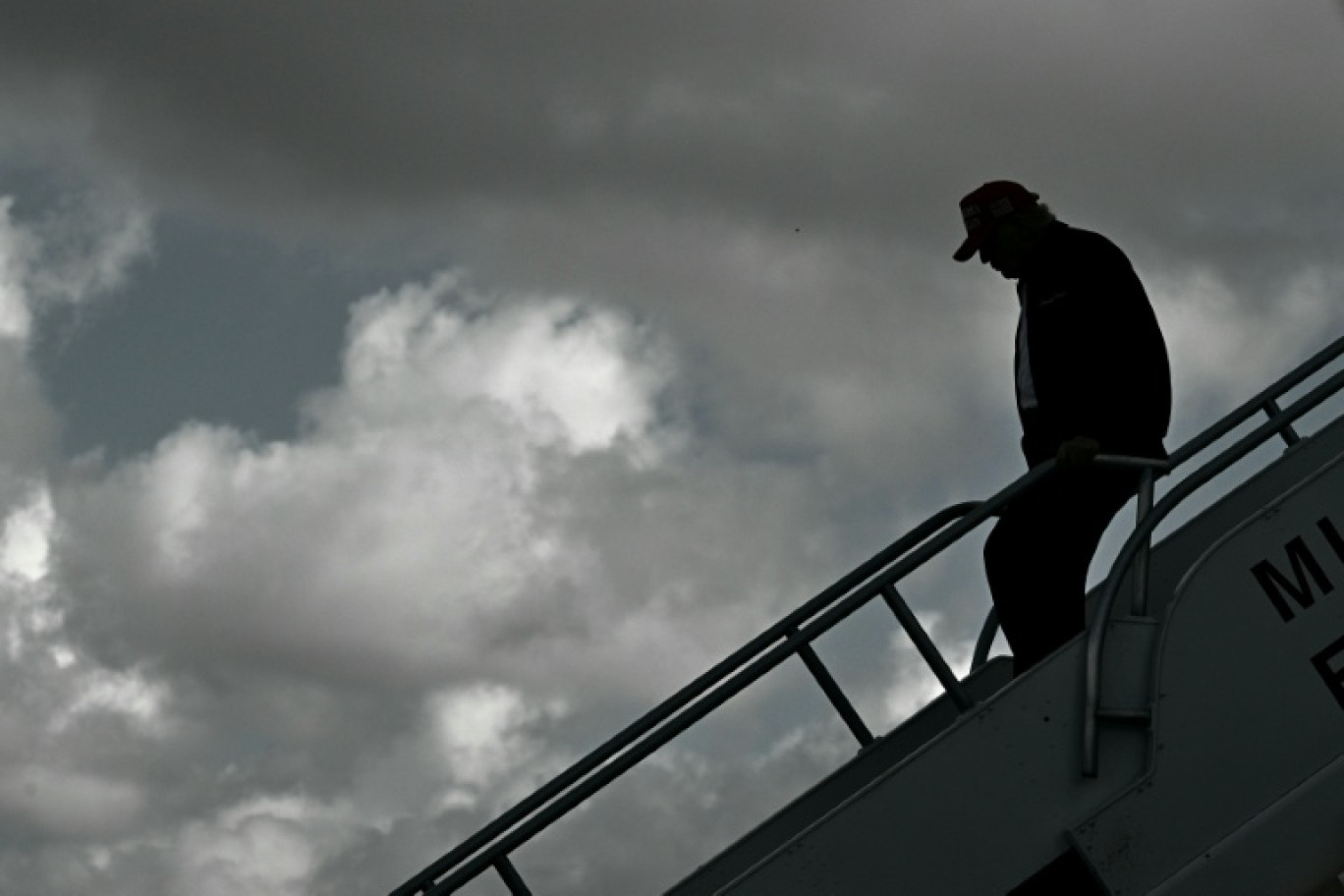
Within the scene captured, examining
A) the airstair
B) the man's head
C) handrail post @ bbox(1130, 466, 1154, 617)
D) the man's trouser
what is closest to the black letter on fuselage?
the airstair

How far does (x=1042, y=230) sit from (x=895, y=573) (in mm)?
1294

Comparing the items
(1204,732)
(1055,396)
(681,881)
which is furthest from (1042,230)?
(681,881)

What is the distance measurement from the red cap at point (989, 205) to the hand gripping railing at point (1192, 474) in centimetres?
97

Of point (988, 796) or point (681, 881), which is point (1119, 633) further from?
point (681, 881)

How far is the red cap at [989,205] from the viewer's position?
530cm

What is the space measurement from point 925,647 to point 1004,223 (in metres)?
1.50

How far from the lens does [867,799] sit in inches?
171

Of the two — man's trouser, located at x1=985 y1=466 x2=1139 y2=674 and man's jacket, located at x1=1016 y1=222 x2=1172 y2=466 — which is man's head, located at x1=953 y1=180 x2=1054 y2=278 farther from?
man's trouser, located at x1=985 y1=466 x2=1139 y2=674

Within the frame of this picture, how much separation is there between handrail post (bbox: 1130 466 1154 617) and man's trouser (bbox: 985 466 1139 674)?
0.20 metres

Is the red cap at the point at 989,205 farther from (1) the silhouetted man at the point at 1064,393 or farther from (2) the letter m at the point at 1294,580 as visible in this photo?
(2) the letter m at the point at 1294,580

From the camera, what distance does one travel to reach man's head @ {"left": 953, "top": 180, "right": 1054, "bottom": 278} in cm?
530

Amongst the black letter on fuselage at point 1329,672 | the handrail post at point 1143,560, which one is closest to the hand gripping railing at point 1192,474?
the handrail post at point 1143,560

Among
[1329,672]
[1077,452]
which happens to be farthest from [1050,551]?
[1329,672]

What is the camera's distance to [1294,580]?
4535 mm
